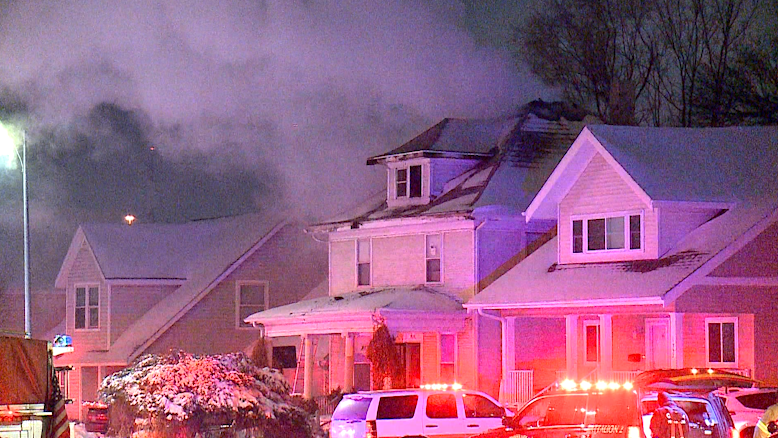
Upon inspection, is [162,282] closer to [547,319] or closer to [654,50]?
[547,319]

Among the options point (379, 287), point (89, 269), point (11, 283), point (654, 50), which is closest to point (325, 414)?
point (379, 287)

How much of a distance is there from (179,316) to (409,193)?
32.5 ft

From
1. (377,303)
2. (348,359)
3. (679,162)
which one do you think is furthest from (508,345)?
(679,162)

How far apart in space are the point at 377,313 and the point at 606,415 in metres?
18.1

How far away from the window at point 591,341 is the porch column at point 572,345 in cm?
220

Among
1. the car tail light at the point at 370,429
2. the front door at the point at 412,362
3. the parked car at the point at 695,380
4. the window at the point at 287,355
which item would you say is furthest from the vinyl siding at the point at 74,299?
the parked car at the point at 695,380

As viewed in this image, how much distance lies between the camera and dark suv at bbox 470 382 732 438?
682 inches

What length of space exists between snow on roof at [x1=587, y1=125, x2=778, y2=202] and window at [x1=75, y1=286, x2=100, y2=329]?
70.9 ft

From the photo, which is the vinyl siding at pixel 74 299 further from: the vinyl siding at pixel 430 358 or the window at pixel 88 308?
the vinyl siding at pixel 430 358

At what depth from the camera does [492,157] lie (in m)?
40.2

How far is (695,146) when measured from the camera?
3403 cm

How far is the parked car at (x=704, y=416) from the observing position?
1711cm

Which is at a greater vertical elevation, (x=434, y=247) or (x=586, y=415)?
(x=434, y=247)

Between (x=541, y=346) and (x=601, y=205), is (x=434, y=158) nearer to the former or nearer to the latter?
(x=541, y=346)
